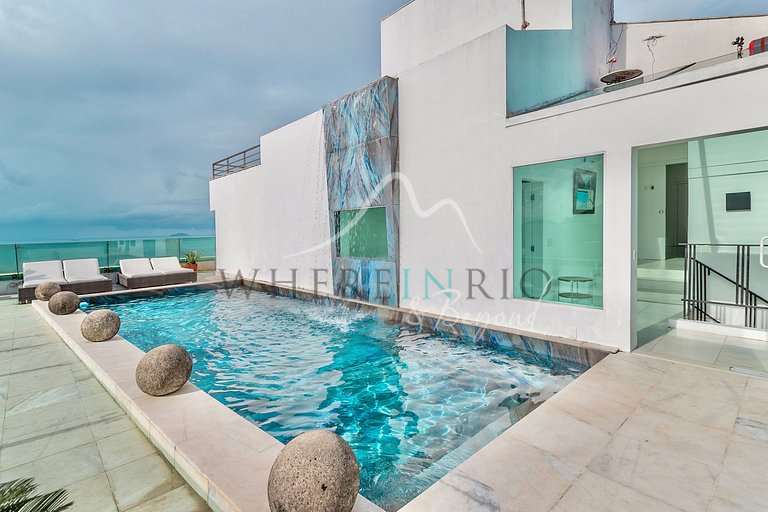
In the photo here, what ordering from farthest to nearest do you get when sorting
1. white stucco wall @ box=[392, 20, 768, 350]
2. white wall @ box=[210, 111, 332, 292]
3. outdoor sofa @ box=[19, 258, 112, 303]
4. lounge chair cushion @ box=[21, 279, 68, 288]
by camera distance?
white wall @ box=[210, 111, 332, 292] → outdoor sofa @ box=[19, 258, 112, 303] → lounge chair cushion @ box=[21, 279, 68, 288] → white stucco wall @ box=[392, 20, 768, 350]

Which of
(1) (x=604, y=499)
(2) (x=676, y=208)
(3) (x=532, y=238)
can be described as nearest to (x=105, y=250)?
(3) (x=532, y=238)

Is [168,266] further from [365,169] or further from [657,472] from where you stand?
[657,472]

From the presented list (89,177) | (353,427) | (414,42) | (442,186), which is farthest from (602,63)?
(89,177)

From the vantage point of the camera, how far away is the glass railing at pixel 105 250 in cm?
1220

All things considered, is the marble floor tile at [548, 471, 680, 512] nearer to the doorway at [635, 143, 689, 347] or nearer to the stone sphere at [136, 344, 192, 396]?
the stone sphere at [136, 344, 192, 396]

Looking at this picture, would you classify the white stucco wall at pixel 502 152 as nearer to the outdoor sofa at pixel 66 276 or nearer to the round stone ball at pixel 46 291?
the round stone ball at pixel 46 291

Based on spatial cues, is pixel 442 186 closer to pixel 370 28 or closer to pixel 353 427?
pixel 353 427

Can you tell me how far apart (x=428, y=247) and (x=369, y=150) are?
287cm

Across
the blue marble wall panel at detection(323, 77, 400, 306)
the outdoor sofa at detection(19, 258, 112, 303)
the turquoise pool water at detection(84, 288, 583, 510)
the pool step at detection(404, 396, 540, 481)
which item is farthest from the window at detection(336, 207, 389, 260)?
the outdoor sofa at detection(19, 258, 112, 303)

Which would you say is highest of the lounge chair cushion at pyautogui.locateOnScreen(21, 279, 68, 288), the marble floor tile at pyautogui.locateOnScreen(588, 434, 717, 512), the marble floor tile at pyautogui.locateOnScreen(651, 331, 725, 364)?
the lounge chair cushion at pyautogui.locateOnScreen(21, 279, 68, 288)

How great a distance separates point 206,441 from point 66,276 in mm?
11033

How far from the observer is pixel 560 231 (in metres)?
5.51

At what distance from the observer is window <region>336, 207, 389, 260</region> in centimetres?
852

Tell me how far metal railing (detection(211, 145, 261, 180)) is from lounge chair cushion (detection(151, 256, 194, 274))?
4.55 meters
